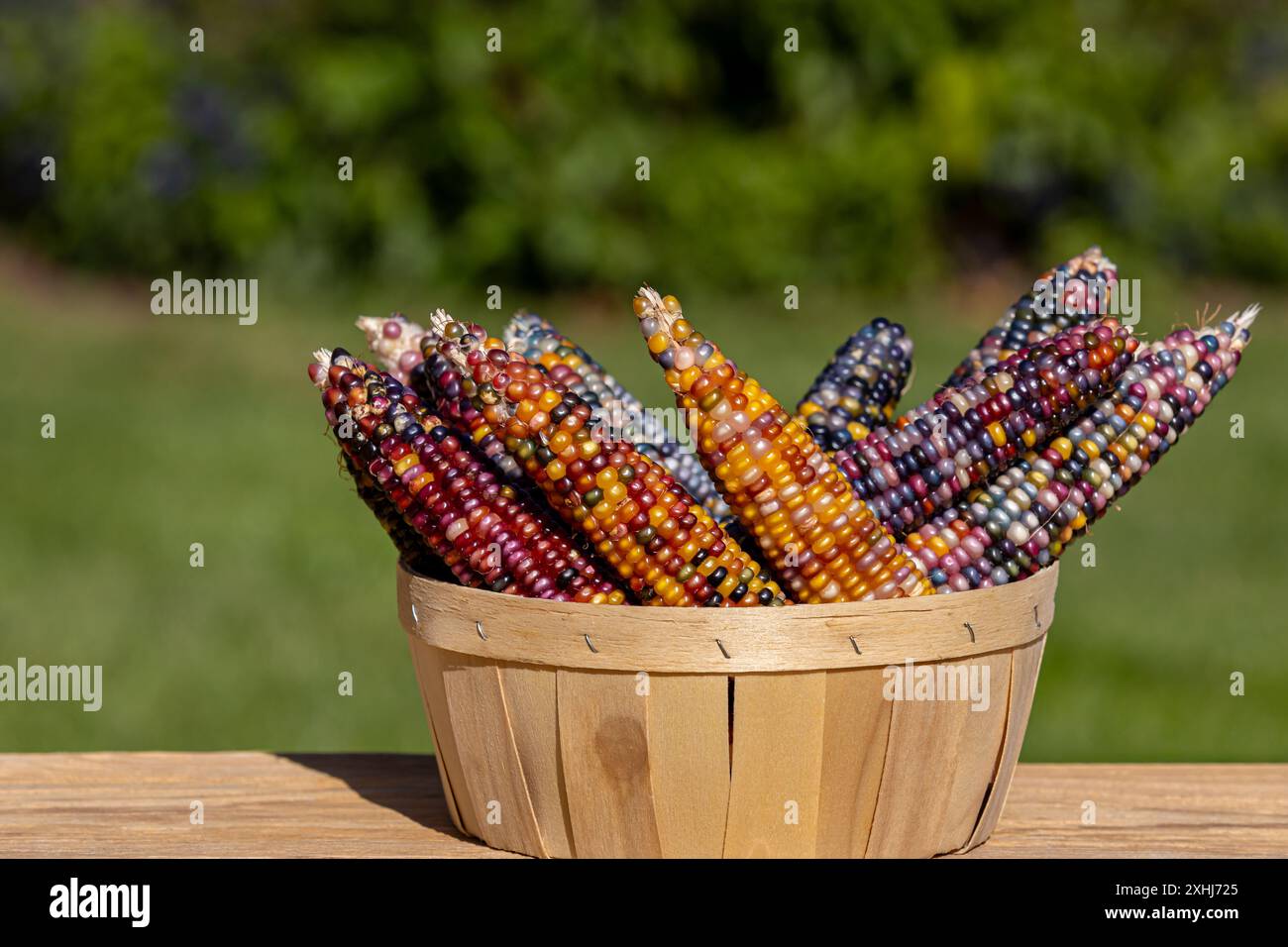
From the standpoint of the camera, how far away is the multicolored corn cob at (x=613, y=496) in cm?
207

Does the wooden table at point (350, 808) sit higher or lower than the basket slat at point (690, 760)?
lower

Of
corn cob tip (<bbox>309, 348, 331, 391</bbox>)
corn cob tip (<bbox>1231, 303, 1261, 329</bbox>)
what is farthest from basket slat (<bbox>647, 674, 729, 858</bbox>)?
corn cob tip (<bbox>1231, 303, 1261, 329</bbox>)

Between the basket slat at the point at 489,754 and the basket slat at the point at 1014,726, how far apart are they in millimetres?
655

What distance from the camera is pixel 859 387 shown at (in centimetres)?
258

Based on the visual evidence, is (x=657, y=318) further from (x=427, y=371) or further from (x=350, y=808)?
(x=350, y=808)

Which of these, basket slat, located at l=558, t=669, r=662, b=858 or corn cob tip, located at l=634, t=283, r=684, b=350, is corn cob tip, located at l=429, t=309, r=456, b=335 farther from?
basket slat, located at l=558, t=669, r=662, b=858

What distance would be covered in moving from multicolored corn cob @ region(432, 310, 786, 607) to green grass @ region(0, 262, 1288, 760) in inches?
103

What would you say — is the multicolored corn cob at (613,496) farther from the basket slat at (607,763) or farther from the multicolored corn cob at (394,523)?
the multicolored corn cob at (394,523)

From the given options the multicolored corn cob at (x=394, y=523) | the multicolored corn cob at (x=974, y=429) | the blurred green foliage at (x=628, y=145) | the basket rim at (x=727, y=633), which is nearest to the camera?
the basket rim at (x=727, y=633)

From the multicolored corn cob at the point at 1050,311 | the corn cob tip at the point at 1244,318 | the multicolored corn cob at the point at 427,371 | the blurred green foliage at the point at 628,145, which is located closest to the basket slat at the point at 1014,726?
the multicolored corn cob at the point at 1050,311

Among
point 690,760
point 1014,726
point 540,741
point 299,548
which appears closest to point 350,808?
point 540,741

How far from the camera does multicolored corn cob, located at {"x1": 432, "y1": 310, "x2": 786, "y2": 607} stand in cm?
207
